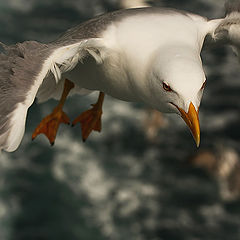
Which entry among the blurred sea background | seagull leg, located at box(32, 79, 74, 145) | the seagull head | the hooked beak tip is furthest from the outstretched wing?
the blurred sea background

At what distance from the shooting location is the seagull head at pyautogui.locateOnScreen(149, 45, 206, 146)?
3.00m

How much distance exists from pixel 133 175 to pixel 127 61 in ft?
36.1

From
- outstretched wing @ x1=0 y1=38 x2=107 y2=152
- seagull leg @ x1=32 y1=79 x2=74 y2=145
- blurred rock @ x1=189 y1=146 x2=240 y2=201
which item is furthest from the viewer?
blurred rock @ x1=189 y1=146 x2=240 y2=201

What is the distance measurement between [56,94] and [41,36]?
10.6 meters

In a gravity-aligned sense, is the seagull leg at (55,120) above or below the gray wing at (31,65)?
below

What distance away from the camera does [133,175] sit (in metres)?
14.3

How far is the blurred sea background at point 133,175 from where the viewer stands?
13359 millimetres

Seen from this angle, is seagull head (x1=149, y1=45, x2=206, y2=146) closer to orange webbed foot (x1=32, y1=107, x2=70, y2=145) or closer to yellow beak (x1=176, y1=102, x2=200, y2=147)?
yellow beak (x1=176, y1=102, x2=200, y2=147)

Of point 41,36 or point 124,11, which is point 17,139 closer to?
point 124,11

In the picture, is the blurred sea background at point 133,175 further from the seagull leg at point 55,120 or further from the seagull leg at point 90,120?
the seagull leg at point 55,120

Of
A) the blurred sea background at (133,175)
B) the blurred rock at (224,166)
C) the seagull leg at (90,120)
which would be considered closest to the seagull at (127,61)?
the seagull leg at (90,120)

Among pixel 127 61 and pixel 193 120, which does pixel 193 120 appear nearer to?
pixel 193 120

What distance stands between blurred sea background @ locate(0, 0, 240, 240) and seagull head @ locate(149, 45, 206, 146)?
384 inches

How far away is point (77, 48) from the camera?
3.34 meters
